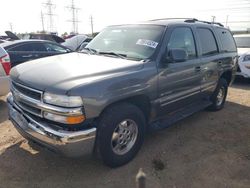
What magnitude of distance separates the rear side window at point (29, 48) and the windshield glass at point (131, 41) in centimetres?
449

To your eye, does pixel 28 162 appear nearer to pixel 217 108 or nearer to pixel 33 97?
pixel 33 97

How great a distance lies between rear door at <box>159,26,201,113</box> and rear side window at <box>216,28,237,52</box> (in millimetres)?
1351

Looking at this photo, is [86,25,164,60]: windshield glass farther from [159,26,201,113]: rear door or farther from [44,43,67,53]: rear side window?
[44,43,67,53]: rear side window

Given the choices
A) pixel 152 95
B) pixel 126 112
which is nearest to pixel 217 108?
pixel 152 95

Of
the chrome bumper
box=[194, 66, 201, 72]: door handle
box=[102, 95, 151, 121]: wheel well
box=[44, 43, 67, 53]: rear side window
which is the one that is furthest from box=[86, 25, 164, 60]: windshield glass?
box=[44, 43, 67, 53]: rear side window

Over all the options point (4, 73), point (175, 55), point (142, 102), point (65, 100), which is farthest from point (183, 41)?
point (4, 73)

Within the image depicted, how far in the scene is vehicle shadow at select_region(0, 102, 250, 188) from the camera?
3391 mm

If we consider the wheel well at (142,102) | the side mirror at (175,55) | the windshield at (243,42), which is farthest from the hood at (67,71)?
the windshield at (243,42)

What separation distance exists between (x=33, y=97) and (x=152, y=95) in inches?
61.9

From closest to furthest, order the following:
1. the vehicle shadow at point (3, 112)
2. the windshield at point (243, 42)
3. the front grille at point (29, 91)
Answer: the front grille at point (29, 91) < the vehicle shadow at point (3, 112) < the windshield at point (243, 42)

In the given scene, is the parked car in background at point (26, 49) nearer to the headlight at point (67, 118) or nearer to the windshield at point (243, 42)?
the headlight at point (67, 118)

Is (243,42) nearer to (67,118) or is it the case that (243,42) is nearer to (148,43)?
(148,43)

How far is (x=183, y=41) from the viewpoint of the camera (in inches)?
181

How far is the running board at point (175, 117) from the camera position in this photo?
4.16 metres
